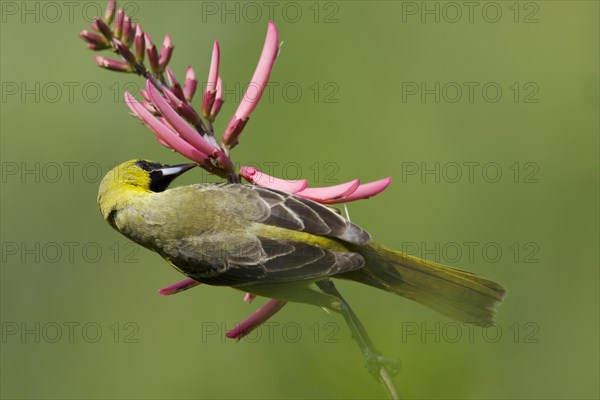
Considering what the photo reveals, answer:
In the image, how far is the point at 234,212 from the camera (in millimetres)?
4422

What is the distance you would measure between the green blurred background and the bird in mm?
1599

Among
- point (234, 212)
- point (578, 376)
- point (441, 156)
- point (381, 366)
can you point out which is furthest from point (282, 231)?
point (441, 156)

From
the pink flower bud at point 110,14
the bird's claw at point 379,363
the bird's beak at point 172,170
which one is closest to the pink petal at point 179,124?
the pink flower bud at point 110,14

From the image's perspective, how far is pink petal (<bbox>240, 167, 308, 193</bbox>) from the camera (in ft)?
11.8

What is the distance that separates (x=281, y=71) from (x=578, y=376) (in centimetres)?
422

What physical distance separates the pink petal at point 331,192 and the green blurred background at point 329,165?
244 cm

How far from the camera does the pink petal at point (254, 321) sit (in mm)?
3604

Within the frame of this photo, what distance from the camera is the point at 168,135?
347cm

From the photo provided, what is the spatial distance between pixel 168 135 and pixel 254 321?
0.90 metres

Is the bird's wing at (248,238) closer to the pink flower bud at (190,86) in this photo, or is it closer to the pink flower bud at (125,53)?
the pink flower bud at (190,86)

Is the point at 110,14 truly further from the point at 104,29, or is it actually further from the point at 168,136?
the point at 168,136

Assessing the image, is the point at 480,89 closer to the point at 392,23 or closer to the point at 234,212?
the point at 392,23

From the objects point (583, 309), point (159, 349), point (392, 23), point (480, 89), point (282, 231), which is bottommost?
point (159, 349)

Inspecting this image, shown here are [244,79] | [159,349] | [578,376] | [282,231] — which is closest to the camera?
[282,231]
